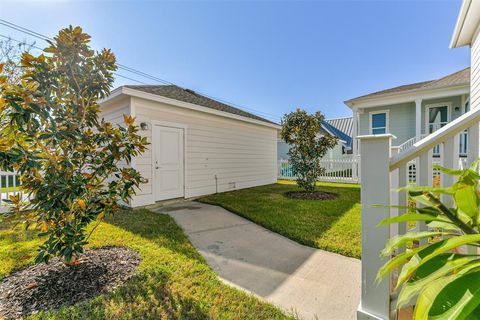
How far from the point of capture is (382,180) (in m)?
1.43

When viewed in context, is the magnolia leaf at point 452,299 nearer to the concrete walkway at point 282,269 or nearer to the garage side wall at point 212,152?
the concrete walkway at point 282,269

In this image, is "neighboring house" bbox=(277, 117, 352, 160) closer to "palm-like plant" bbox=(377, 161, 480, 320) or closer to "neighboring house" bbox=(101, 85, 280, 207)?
"neighboring house" bbox=(101, 85, 280, 207)

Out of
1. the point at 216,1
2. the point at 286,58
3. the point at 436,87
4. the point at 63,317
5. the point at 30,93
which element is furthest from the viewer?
the point at 286,58

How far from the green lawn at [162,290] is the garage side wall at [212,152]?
2667 mm

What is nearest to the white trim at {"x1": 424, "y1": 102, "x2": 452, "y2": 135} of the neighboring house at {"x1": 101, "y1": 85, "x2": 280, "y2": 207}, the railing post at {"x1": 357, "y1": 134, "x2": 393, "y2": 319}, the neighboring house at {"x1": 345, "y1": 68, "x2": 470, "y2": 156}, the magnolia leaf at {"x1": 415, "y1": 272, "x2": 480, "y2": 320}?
the neighboring house at {"x1": 345, "y1": 68, "x2": 470, "y2": 156}

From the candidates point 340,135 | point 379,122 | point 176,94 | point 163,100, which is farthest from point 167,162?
point 340,135

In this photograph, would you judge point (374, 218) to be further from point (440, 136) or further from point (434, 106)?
point (434, 106)

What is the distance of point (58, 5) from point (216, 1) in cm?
430

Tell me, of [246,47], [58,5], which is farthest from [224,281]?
[246,47]

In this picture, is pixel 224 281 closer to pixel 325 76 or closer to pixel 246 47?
pixel 246 47

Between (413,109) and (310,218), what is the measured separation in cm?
1026

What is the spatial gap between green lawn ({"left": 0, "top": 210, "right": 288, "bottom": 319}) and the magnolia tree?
2.31ft

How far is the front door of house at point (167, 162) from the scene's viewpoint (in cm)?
641

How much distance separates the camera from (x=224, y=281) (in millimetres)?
2580
